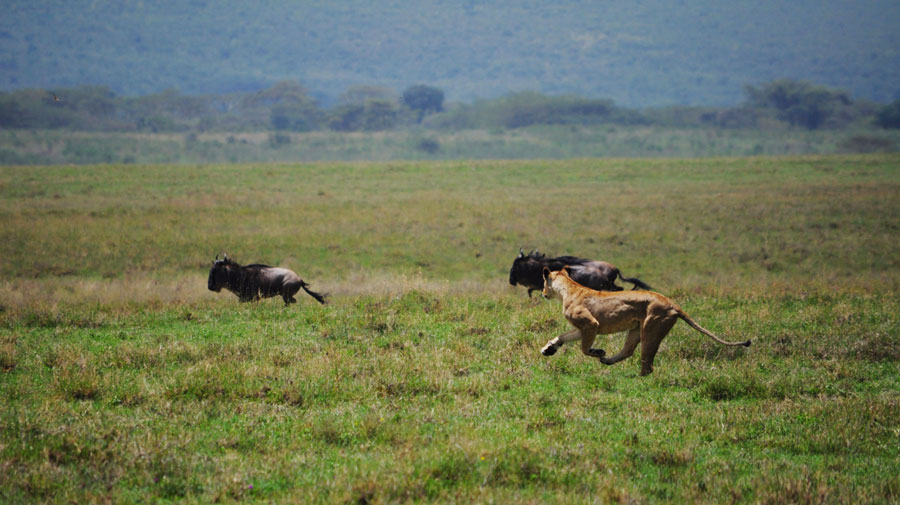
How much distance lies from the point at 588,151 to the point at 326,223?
90.4 meters

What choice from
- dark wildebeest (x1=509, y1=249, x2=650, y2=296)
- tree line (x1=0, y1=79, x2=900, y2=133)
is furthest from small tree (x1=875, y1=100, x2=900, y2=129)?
dark wildebeest (x1=509, y1=249, x2=650, y2=296)

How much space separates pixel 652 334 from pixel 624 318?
38cm

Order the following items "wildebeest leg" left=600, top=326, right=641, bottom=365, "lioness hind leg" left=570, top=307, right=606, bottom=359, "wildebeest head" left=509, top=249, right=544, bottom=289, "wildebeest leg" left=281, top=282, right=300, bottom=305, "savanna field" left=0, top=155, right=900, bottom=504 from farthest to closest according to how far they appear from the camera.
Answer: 1. "wildebeest head" left=509, top=249, right=544, bottom=289
2. "wildebeest leg" left=281, top=282, right=300, bottom=305
3. "wildebeest leg" left=600, top=326, right=641, bottom=365
4. "lioness hind leg" left=570, top=307, right=606, bottom=359
5. "savanna field" left=0, top=155, right=900, bottom=504

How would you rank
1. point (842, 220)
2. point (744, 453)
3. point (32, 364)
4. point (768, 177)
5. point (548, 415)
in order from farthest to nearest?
point (768, 177) < point (842, 220) < point (32, 364) < point (548, 415) < point (744, 453)

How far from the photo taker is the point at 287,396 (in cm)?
877

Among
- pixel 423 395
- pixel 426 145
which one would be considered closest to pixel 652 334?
pixel 423 395

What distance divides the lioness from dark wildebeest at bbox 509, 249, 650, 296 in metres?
7.58

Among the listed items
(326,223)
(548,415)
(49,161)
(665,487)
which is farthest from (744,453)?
(49,161)

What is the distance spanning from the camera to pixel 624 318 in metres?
9.05

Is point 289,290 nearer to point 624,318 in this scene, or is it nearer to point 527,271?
point 527,271

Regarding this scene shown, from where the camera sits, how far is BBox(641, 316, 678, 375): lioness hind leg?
8.94 meters

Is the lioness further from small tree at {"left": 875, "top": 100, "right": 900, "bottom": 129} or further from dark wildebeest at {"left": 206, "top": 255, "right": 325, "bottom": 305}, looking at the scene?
small tree at {"left": 875, "top": 100, "right": 900, "bottom": 129}

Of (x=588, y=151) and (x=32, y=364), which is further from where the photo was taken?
(x=588, y=151)

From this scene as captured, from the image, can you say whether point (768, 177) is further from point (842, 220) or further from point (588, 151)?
point (588, 151)
